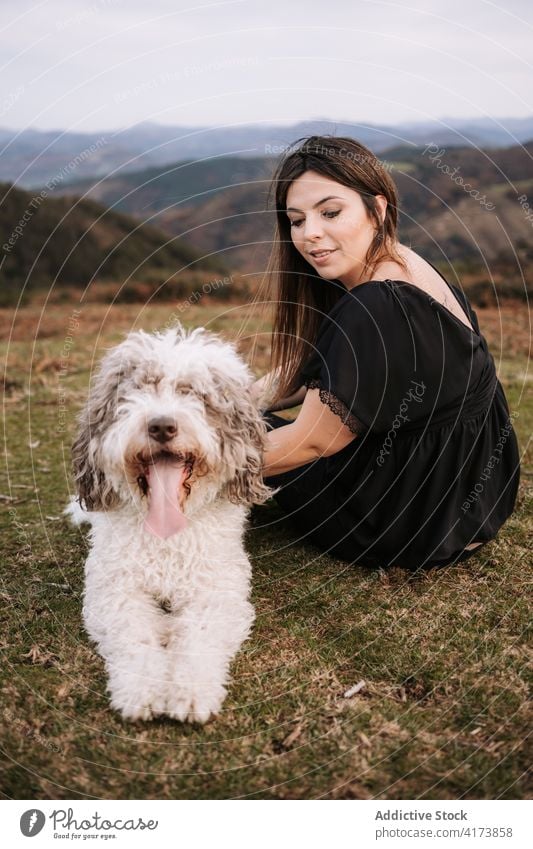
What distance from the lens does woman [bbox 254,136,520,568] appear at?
166 inches

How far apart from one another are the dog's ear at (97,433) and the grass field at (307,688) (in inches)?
32.4

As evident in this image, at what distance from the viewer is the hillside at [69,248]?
21.4 m

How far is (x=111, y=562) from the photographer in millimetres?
4035

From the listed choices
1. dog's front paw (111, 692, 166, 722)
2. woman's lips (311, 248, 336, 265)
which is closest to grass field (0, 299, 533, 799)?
dog's front paw (111, 692, 166, 722)

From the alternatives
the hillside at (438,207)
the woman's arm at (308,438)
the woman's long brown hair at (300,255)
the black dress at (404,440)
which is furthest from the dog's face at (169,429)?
the hillside at (438,207)

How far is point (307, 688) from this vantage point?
3670 mm

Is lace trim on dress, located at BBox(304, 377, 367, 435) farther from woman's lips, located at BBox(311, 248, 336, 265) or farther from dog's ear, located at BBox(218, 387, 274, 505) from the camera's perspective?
woman's lips, located at BBox(311, 248, 336, 265)

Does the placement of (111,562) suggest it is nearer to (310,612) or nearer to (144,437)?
(144,437)

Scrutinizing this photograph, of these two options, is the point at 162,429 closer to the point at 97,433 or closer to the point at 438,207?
the point at 97,433

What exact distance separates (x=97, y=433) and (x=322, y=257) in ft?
6.08

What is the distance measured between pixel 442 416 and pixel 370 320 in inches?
32.2

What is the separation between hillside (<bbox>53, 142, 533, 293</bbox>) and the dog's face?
11.6 metres

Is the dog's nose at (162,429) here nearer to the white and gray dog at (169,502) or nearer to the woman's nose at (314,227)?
the white and gray dog at (169,502)

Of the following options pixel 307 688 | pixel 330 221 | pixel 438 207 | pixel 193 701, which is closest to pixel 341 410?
pixel 330 221
